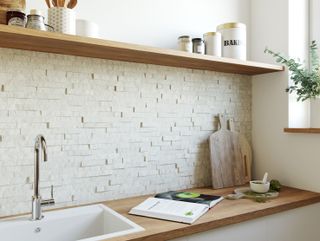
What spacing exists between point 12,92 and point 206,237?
3.18ft

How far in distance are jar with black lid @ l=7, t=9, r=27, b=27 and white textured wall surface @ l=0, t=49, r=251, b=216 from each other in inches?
8.3

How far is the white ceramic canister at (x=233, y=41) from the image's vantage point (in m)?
1.66

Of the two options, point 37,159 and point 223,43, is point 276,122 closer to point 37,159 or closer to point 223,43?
point 223,43

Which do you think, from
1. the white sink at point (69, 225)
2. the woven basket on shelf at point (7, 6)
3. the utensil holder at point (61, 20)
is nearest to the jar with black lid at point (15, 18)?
the woven basket on shelf at point (7, 6)

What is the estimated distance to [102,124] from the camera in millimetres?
1486

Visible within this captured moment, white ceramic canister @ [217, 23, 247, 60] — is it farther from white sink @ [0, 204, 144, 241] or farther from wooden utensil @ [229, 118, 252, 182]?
white sink @ [0, 204, 144, 241]

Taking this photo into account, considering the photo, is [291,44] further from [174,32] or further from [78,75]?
[78,75]

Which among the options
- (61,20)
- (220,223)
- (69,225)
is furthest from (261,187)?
(61,20)

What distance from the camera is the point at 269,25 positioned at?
1923 mm

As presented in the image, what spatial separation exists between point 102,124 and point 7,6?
62cm

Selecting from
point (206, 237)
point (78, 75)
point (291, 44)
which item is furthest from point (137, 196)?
point (291, 44)

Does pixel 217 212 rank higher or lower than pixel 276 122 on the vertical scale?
lower

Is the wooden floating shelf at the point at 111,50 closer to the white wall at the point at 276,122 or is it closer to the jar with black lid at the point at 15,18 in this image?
the jar with black lid at the point at 15,18

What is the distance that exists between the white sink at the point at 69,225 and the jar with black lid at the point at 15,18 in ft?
2.40
